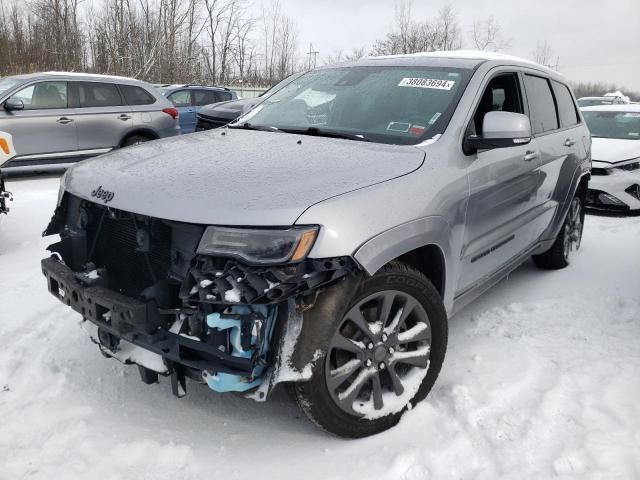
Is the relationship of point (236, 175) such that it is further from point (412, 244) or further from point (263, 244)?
point (412, 244)

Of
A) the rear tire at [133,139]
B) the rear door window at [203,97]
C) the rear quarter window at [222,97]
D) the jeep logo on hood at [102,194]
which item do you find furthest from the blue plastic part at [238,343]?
the rear quarter window at [222,97]

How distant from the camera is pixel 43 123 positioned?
837 cm

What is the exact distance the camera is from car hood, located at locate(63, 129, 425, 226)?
2.13 meters

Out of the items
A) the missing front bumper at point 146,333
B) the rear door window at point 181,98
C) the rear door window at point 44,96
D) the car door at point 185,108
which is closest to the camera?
the missing front bumper at point 146,333

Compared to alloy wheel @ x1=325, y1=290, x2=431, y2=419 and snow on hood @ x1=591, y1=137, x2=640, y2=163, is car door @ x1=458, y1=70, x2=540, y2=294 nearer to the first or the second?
alloy wheel @ x1=325, y1=290, x2=431, y2=419

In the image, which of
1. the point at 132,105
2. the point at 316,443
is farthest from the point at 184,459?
the point at 132,105

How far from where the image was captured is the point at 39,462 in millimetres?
2301

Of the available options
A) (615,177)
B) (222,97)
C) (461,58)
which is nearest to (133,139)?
(222,97)

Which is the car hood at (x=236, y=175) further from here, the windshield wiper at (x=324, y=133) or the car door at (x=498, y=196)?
the car door at (x=498, y=196)

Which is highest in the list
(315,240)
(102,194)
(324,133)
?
(324,133)

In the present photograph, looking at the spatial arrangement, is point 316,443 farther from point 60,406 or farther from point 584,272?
point 584,272

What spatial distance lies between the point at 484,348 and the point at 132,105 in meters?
8.02

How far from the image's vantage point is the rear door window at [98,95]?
29.1ft

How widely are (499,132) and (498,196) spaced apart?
473mm
